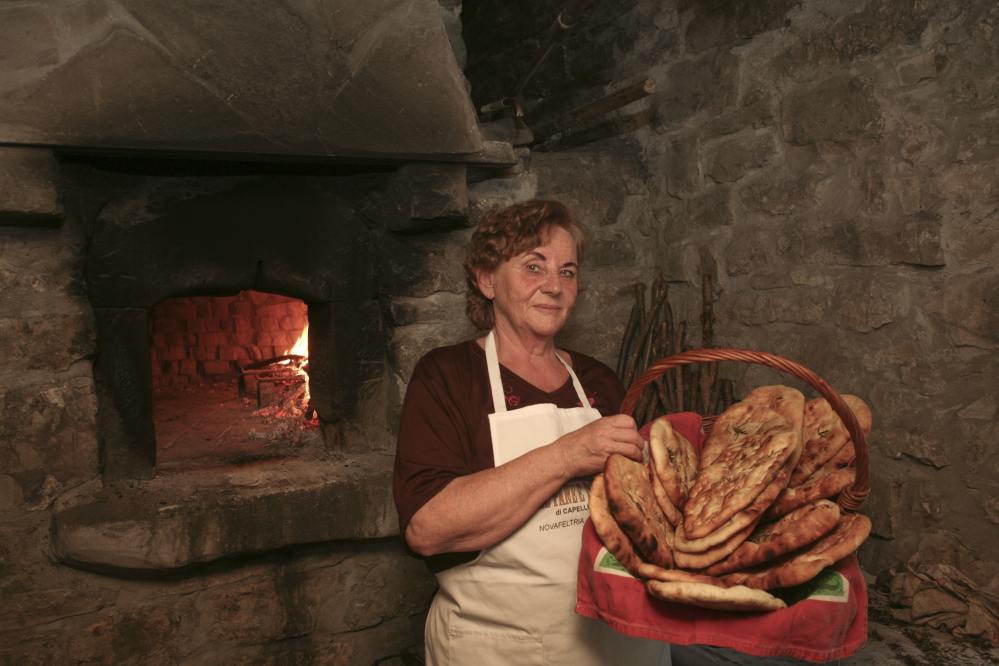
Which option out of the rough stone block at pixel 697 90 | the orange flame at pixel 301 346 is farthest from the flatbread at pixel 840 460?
the orange flame at pixel 301 346

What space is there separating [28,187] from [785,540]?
6.40 ft

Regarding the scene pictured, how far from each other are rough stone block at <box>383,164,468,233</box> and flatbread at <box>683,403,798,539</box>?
122 centimetres

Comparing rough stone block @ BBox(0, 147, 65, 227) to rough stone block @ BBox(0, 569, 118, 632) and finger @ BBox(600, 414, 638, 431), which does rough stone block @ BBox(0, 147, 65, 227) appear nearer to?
rough stone block @ BBox(0, 569, 118, 632)

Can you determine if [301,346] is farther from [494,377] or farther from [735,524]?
[735,524]

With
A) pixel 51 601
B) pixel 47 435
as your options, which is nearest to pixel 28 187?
pixel 47 435

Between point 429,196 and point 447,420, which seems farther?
point 429,196

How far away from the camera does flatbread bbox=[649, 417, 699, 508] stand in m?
1.16

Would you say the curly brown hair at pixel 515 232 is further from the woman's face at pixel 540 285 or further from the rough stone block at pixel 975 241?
the rough stone block at pixel 975 241

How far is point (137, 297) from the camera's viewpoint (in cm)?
198

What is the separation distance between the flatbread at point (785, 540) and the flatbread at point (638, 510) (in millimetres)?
84

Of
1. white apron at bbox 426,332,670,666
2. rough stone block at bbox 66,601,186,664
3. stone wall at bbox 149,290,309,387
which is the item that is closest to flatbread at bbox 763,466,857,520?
white apron at bbox 426,332,670,666

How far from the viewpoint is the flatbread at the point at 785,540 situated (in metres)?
0.97

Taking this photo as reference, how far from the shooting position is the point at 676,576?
967 millimetres

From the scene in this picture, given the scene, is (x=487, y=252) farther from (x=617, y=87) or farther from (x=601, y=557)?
(x=617, y=87)
